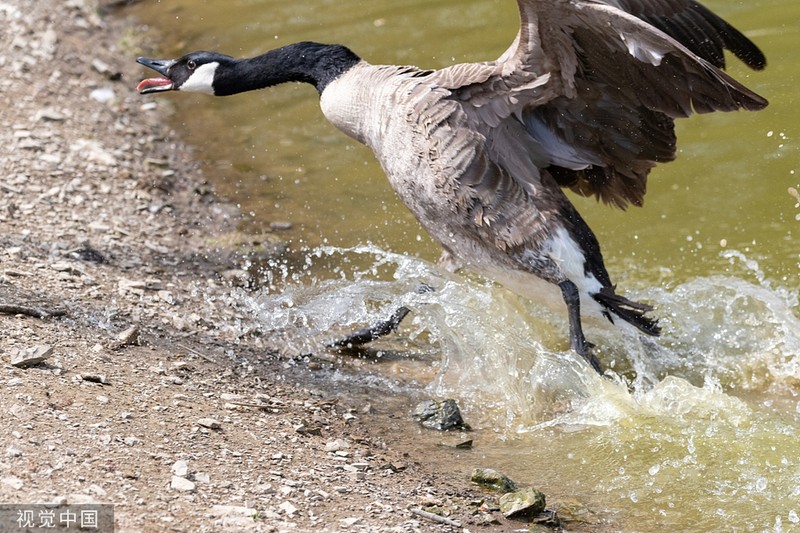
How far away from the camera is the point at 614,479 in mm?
4641

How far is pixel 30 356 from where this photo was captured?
4.39m

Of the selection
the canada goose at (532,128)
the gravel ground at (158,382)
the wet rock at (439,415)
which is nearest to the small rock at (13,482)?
the gravel ground at (158,382)

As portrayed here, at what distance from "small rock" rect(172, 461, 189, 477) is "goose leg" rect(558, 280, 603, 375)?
244 centimetres

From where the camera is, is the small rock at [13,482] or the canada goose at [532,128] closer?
the small rock at [13,482]

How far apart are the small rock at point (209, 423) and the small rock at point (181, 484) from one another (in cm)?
58

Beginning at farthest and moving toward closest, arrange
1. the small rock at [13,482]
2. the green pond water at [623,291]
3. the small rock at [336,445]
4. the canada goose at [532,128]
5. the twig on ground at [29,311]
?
1. the canada goose at [532,128]
2. the twig on ground at [29,311]
3. the green pond water at [623,291]
4. the small rock at [336,445]
5. the small rock at [13,482]

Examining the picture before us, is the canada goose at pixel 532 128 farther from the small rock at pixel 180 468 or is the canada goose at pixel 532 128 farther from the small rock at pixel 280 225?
the small rock at pixel 180 468

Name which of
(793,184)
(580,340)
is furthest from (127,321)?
(793,184)

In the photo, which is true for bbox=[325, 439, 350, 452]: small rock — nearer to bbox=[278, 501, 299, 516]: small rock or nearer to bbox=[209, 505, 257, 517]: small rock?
bbox=[278, 501, 299, 516]: small rock

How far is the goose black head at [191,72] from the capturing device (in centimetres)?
625

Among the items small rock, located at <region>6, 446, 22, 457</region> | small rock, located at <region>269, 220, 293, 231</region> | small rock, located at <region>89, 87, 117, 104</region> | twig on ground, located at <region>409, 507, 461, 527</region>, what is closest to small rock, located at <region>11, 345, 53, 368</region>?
small rock, located at <region>6, 446, 22, 457</region>

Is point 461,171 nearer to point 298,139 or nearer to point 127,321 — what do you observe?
point 127,321

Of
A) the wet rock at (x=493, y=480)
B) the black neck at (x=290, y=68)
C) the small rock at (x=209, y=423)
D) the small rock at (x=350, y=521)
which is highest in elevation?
the black neck at (x=290, y=68)

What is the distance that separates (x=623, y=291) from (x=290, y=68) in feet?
8.40
